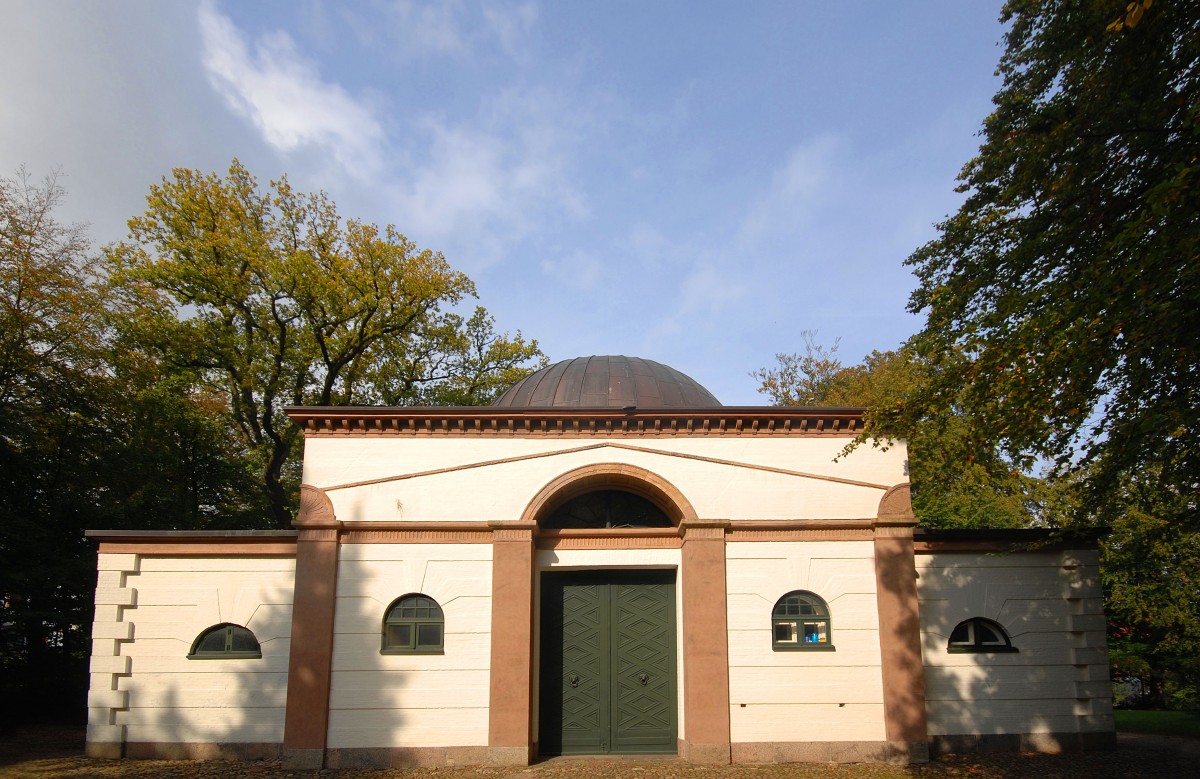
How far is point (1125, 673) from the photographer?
21203 mm

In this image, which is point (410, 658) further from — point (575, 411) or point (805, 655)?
point (805, 655)

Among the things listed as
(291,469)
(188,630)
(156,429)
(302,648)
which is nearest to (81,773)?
(188,630)

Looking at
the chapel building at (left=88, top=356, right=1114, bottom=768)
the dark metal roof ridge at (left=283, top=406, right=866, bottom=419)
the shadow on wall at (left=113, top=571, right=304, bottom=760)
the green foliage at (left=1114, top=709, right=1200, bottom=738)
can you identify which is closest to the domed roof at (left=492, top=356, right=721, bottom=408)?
the dark metal roof ridge at (left=283, top=406, right=866, bottom=419)

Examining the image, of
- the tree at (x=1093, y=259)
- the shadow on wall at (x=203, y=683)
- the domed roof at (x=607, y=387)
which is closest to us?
the tree at (x=1093, y=259)

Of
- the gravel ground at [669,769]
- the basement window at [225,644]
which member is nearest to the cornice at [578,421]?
the basement window at [225,644]

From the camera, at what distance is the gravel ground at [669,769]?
11266 mm

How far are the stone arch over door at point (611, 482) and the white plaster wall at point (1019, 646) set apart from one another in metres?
4.11

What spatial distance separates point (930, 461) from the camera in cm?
2488

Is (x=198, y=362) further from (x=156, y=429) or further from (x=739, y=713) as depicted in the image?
(x=739, y=713)

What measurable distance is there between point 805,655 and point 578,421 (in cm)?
512

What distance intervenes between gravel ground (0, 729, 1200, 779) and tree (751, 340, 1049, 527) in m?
4.24

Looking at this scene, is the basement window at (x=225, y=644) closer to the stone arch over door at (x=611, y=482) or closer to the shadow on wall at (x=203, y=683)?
the shadow on wall at (x=203, y=683)

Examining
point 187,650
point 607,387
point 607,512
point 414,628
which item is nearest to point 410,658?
point 414,628

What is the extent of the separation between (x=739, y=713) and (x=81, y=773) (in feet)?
31.2
